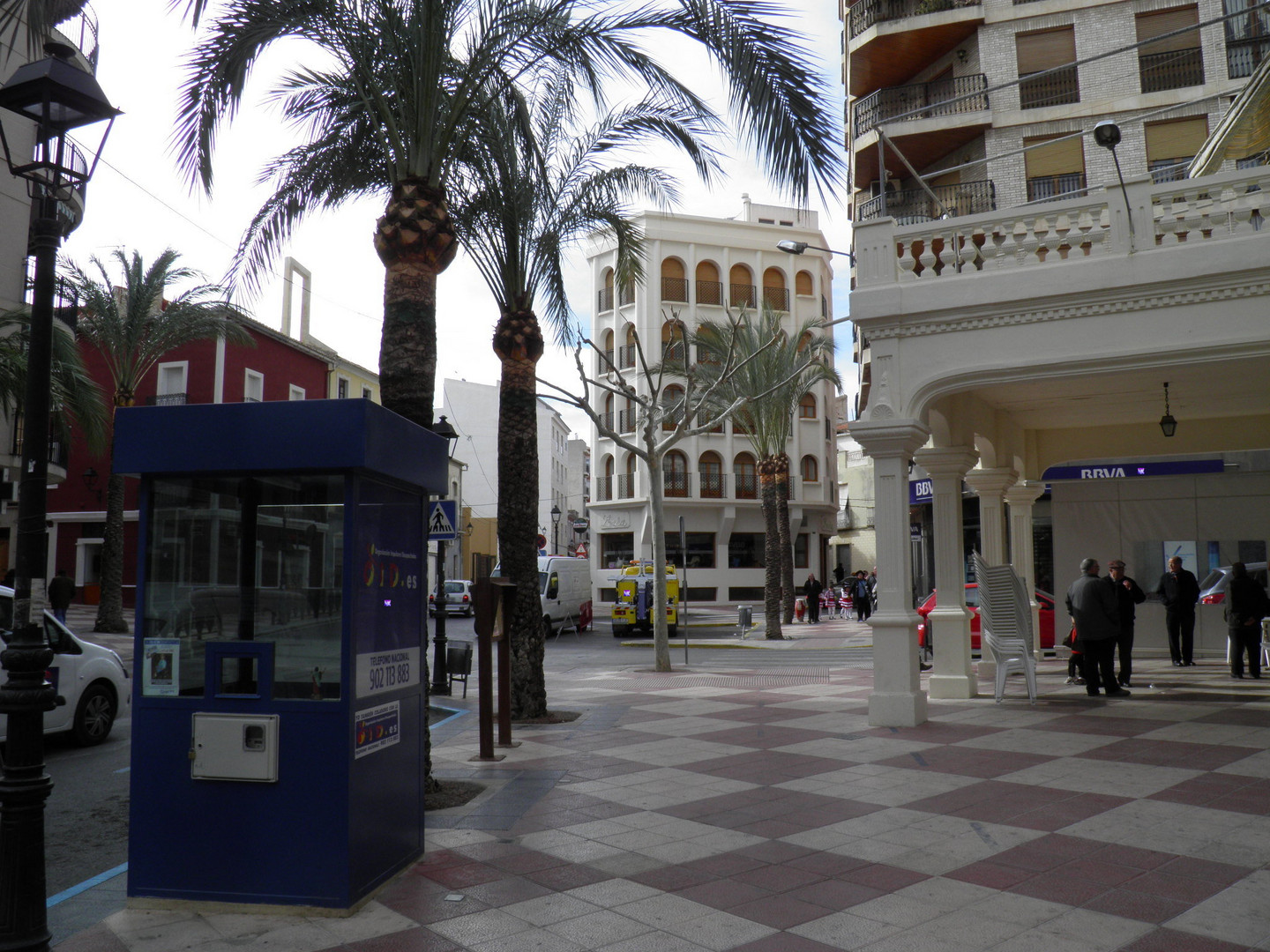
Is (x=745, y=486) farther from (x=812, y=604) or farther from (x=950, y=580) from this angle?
(x=950, y=580)

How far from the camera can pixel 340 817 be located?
4.73 m

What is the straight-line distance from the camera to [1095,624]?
38.6ft

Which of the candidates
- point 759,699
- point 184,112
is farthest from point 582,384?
point 184,112

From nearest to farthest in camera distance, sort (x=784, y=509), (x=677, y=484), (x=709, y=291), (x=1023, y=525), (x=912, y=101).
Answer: (x=1023, y=525)
(x=784, y=509)
(x=912, y=101)
(x=677, y=484)
(x=709, y=291)

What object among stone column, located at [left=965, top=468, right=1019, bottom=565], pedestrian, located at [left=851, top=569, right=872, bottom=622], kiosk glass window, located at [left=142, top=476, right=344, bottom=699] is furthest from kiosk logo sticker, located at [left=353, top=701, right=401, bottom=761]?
pedestrian, located at [left=851, top=569, right=872, bottom=622]

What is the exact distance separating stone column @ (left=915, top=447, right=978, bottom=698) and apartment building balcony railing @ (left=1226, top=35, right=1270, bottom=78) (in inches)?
742

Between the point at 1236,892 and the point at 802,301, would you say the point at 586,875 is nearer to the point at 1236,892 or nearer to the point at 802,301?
the point at 1236,892

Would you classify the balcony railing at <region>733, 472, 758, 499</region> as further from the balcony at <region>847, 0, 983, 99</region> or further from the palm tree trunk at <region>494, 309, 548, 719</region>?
the palm tree trunk at <region>494, 309, 548, 719</region>

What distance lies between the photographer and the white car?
9.62m

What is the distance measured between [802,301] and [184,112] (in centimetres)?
4610

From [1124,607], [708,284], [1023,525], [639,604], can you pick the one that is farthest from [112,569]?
[708,284]

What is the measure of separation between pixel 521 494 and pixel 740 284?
138ft

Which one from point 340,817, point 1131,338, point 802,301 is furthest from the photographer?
point 802,301

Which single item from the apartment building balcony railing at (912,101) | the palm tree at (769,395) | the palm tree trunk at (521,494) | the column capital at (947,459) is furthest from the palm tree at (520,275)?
the apartment building balcony railing at (912,101)
